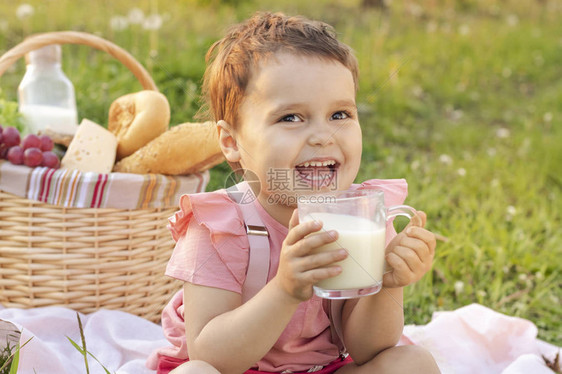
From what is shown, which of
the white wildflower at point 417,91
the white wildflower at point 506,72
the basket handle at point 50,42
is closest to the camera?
the basket handle at point 50,42

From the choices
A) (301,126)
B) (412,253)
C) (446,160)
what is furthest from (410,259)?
(446,160)

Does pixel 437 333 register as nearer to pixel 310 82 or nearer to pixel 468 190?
pixel 310 82

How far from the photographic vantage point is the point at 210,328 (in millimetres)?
1361

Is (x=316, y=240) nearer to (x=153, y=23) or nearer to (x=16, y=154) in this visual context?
(x=16, y=154)

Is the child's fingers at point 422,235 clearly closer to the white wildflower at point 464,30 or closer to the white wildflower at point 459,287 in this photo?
the white wildflower at point 459,287

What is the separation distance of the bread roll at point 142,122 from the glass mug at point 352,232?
130 centimetres

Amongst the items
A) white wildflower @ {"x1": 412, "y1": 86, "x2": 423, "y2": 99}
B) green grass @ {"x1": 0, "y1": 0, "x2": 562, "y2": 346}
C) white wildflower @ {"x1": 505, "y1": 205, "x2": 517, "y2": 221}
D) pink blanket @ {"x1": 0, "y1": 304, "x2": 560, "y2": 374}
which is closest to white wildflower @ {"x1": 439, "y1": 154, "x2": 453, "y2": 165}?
green grass @ {"x1": 0, "y1": 0, "x2": 562, "y2": 346}

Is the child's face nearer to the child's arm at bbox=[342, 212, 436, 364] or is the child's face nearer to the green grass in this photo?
the child's arm at bbox=[342, 212, 436, 364]

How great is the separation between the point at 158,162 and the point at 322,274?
1.17 metres

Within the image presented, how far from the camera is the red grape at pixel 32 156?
2.10 metres

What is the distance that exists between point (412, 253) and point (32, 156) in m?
1.39

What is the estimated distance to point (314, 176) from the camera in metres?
1.38

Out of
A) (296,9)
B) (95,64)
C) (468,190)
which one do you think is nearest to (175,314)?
(468,190)

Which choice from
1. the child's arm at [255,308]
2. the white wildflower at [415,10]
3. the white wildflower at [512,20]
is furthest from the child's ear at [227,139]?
the white wildflower at [512,20]
